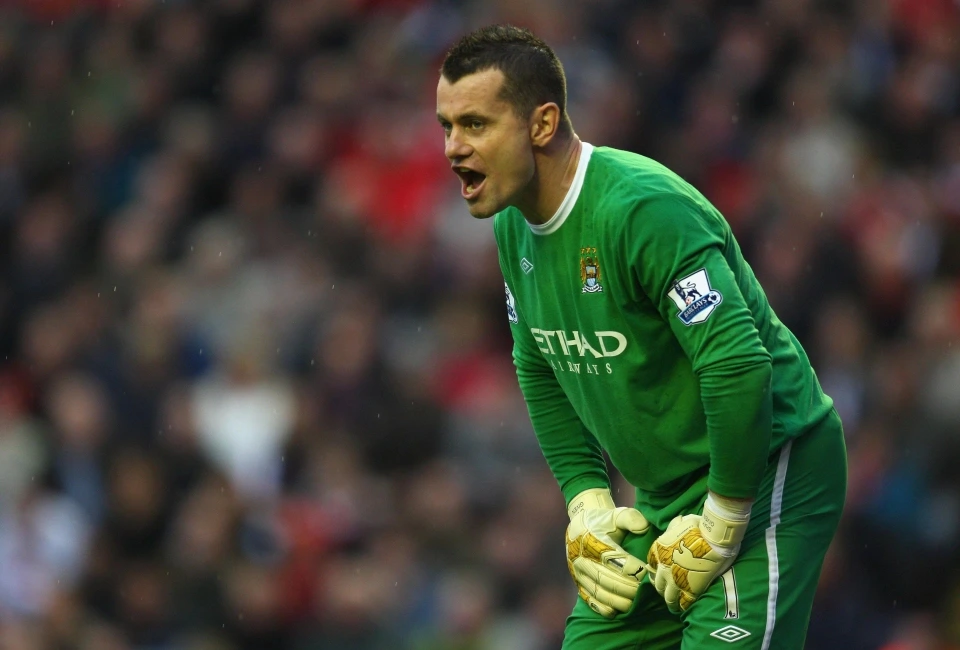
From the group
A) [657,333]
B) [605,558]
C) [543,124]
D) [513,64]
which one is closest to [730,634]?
[605,558]

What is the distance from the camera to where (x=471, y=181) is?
3816mm

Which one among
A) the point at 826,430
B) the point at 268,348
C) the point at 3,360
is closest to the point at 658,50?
the point at 268,348

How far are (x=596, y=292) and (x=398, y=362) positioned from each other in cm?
476

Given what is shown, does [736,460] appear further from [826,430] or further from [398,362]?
[398,362]

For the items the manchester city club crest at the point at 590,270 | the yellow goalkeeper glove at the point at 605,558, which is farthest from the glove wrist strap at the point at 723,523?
the manchester city club crest at the point at 590,270

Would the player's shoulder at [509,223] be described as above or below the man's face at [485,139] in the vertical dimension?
below

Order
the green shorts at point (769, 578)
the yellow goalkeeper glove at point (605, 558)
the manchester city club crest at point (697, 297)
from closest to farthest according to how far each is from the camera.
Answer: the manchester city club crest at point (697, 297) → the green shorts at point (769, 578) → the yellow goalkeeper glove at point (605, 558)

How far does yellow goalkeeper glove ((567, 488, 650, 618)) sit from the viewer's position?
3.92 metres

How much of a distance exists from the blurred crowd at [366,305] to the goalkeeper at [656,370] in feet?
10.2

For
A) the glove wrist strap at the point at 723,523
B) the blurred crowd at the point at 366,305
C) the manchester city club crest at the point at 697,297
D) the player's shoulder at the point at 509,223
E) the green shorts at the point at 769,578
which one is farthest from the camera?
the blurred crowd at the point at 366,305

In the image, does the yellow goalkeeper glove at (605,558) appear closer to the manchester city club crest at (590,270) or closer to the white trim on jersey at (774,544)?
the white trim on jersey at (774,544)

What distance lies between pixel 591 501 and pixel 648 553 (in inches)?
12.4

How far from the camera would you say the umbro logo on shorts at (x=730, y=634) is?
3.74 metres

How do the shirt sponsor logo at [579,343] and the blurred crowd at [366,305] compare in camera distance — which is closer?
the shirt sponsor logo at [579,343]
